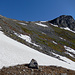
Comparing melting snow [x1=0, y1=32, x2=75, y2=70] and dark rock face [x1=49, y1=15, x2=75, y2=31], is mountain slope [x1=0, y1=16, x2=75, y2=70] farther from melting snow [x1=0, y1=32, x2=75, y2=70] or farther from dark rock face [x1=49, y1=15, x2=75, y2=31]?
dark rock face [x1=49, y1=15, x2=75, y2=31]

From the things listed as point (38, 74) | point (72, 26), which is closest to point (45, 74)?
point (38, 74)

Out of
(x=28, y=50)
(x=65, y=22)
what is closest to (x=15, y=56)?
(x=28, y=50)

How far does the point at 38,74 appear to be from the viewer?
11836 millimetres

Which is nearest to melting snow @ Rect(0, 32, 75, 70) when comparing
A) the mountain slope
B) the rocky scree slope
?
the mountain slope

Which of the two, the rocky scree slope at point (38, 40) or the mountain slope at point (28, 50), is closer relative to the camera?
the mountain slope at point (28, 50)

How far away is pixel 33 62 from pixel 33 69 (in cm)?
120

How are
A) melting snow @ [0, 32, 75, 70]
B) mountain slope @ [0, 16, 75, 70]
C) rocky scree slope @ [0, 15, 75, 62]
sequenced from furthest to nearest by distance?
1. rocky scree slope @ [0, 15, 75, 62]
2. mountain slope @ [0, 16, 75, 70]
3. melting snow @ [0, 32, 75, 70]

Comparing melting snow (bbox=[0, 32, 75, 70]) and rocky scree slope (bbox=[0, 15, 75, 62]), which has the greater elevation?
rocky scree slope (bbox=[0, 15, 75, 62])

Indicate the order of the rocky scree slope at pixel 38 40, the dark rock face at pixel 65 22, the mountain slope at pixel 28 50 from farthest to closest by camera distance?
the dark rock face at pixel 65 22
the rocky scree slope at pixel 38 40
the mountain slope at pixel 28 50

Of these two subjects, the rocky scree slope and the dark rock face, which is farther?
the dark rock face

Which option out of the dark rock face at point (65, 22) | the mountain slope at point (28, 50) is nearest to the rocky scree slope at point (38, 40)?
the mountain slope at point (28, 50)

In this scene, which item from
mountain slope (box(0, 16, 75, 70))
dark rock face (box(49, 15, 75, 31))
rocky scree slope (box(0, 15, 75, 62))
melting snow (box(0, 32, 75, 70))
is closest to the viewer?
melting snow (box(0, 32, 75, 70))

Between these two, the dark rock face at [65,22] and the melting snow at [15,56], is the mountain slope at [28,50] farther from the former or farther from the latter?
the dark rock face at [65,22]

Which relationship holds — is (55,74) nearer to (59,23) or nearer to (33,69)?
(33,69)
